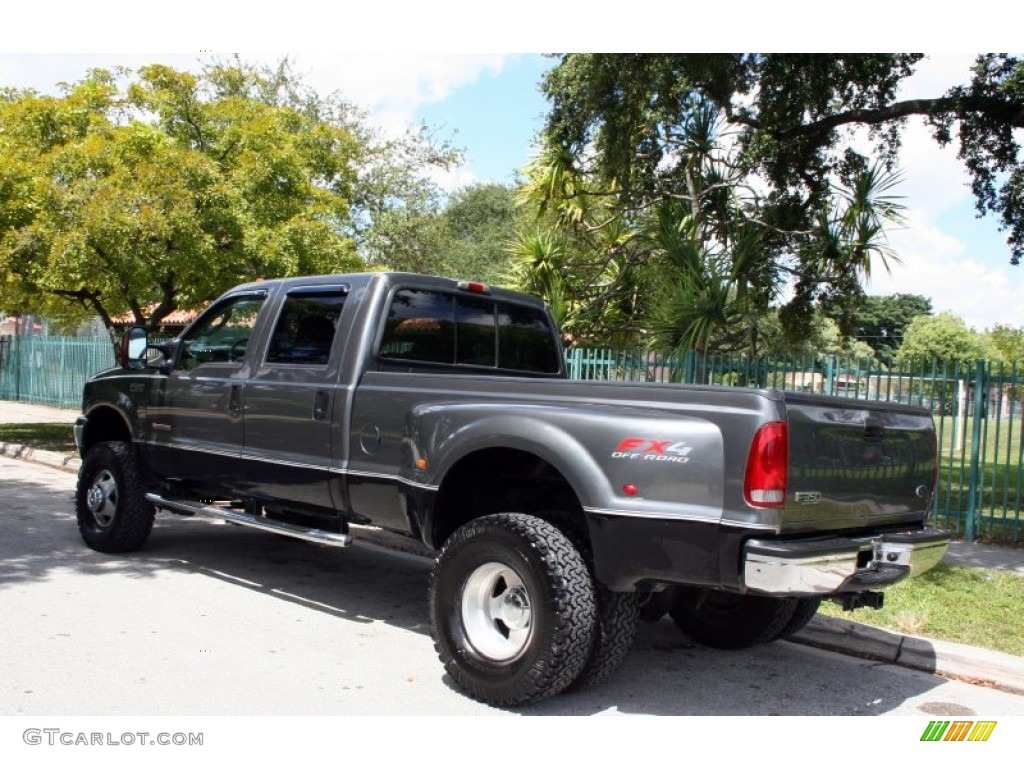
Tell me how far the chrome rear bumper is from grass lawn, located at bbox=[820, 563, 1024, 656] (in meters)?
1.49

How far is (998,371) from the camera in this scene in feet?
30.9

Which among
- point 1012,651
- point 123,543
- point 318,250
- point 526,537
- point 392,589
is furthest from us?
point 318,250

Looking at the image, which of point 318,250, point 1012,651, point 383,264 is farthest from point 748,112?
point 383,264

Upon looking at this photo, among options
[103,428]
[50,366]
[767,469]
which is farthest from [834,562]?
[50,366]

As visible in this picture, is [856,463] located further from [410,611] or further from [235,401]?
[235,401]

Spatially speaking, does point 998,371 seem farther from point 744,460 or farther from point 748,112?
point 744,460

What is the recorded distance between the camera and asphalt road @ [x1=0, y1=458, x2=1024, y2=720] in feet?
14.3

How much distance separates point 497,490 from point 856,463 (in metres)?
1.86

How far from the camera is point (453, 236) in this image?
41156 mm

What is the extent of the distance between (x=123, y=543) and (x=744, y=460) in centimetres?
524

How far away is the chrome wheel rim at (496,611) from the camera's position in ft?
14.3

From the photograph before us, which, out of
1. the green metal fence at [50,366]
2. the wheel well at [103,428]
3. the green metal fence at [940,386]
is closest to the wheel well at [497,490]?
the wheel well at [103,428]

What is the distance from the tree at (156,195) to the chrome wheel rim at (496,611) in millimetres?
9518

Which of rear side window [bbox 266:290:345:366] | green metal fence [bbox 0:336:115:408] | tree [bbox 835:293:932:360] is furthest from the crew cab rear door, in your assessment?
tree [bbox 835:293:932:360]
